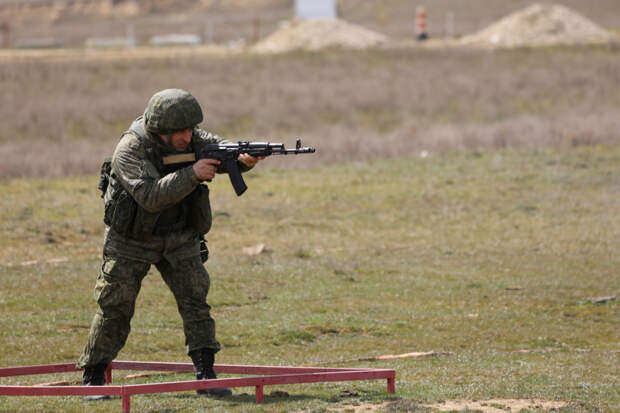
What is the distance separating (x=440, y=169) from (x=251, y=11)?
199 ft

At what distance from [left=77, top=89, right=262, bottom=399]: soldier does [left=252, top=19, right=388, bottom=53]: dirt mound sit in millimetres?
35588

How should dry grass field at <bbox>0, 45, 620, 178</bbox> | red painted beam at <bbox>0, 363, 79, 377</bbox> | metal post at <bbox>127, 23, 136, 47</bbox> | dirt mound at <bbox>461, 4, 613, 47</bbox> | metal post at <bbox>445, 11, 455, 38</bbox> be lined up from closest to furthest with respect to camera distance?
red painted beam at <bbox>0, 363, 79, 377</bbox>
dry grass field at <bbox>0, 45, 620, 178</bbox>
dirt mound at <bbox>461, 4, 613, 47</bbox>
metal post at <bbox>127, 23, 136, 47</bbox>
metal post at <bbox>445, 11, 455, 38</bbox>

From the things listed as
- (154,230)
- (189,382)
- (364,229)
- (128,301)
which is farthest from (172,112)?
(364,229)

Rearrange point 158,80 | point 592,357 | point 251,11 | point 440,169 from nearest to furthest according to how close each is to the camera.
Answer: point 592,357 → point 440,169 → point 158,80 → point 251,11

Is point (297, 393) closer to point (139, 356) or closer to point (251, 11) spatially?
point (139, 356)

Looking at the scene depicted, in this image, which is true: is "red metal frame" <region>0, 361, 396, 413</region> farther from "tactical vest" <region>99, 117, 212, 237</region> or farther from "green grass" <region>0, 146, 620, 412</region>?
"tactical vest" <region>99, 117, 212, 237</region>

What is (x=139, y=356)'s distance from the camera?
1055 cm

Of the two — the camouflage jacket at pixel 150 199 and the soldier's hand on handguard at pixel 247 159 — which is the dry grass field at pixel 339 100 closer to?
the camouflage jacket at pixel 150 199

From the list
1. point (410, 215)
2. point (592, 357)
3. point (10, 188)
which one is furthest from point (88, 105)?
point (592, 357)

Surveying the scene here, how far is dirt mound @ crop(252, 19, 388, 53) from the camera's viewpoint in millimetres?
43312

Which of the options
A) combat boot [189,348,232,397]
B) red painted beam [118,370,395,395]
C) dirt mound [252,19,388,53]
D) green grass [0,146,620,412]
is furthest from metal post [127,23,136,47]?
red painted beam [118,370,395,395]

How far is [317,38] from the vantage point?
43844mm

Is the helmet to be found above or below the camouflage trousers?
above

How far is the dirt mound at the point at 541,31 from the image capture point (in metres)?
44.6
